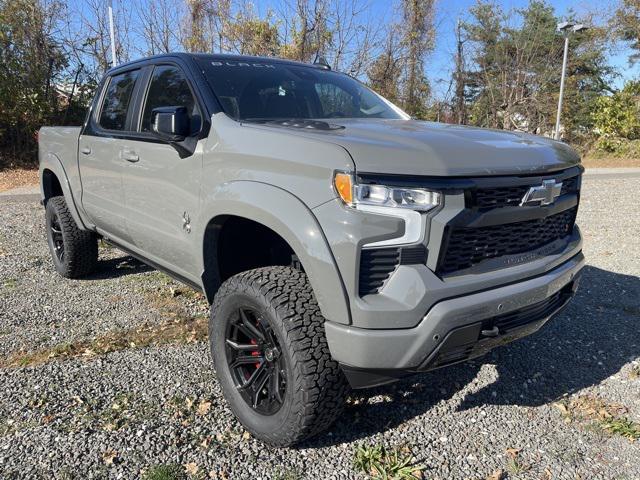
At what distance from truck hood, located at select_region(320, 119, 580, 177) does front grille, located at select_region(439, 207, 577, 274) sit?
24cm

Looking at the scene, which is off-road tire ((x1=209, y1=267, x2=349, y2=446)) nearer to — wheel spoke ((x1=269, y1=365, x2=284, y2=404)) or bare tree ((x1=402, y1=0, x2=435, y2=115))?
wheel spoke ((x1=269, y1=365, x2=284, y2=404))

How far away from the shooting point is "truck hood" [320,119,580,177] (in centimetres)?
206

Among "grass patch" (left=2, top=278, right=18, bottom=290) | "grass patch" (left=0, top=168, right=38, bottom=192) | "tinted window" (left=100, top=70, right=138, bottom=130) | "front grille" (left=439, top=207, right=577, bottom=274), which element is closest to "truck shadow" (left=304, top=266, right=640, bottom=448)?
"front grille" (left=439, top=207, right=577, bottom=274)

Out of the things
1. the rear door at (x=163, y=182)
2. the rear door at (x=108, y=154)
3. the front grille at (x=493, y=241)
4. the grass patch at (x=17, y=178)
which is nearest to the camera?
the front grille at (x=493, y=241)

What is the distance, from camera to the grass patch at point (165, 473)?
2324 mm

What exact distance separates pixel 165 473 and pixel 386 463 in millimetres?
987

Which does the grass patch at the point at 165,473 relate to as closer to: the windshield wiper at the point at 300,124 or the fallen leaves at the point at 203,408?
the fallen leaves at the point at 203,408

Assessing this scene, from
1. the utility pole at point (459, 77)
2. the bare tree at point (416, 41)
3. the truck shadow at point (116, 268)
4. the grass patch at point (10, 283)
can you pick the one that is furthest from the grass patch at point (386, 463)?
the utility pole at point (459, 77)

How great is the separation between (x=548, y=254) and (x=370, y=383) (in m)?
1.10

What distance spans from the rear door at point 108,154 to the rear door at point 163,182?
0.54 feet

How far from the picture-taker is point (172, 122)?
8.93 feet

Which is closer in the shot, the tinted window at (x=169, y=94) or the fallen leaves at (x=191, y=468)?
the fallen leaves at (x=191, y=468)

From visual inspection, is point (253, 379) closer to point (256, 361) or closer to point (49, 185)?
point (256, 361)

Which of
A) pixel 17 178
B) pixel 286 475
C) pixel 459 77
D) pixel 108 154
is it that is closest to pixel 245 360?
pixel 286 475
